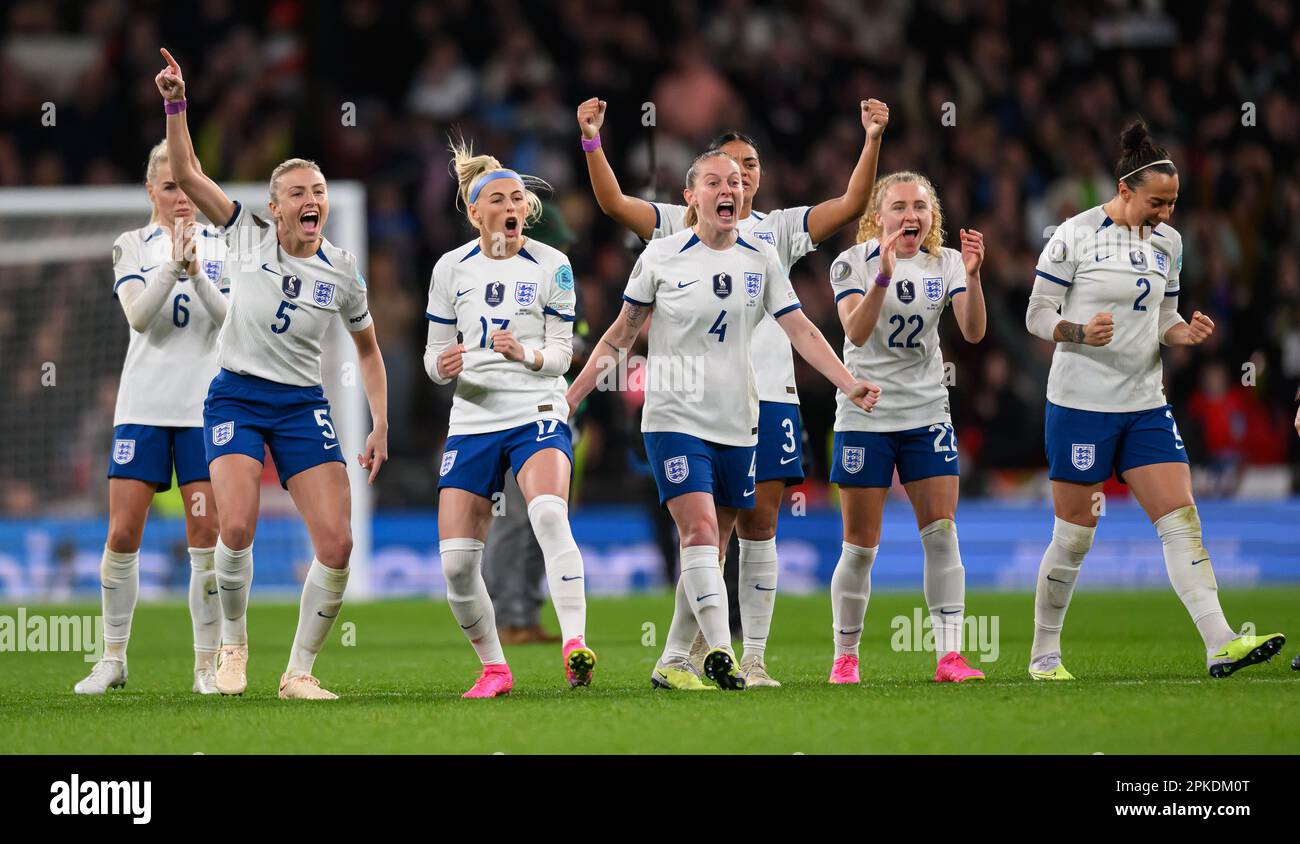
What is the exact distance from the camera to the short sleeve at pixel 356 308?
24.3 ft

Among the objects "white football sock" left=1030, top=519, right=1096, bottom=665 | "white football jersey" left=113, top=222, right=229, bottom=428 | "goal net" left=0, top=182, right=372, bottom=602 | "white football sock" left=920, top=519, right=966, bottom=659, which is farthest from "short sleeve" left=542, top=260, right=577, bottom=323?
"goal net" left=0, top=182, right=372, bottom=602

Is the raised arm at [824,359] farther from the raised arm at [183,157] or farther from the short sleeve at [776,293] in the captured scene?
the raised arm at [183,157]

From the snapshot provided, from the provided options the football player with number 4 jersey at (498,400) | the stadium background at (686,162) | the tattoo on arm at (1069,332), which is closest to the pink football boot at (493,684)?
the football player with number 4 jersey at (498,400)

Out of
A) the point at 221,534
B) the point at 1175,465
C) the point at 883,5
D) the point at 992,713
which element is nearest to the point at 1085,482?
the point at 1175,465

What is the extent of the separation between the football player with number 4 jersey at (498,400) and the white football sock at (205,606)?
1.30m

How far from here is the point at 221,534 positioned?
284 inches

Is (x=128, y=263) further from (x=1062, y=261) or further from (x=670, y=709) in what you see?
(x=1062, y=261)

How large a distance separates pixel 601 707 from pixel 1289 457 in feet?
38.4

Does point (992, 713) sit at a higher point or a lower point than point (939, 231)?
lower

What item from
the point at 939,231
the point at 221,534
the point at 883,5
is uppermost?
the point at 883,5

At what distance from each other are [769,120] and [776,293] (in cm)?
1171

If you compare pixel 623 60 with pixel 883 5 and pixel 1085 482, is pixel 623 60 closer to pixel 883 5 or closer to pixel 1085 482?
pixel 883 5

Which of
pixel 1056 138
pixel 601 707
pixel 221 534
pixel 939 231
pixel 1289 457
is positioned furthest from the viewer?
pixel 1056 138

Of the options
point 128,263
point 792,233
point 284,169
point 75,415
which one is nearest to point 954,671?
point 792,233
